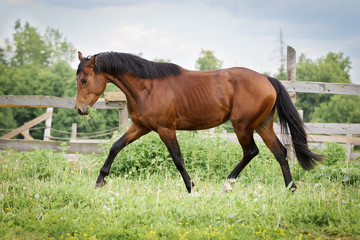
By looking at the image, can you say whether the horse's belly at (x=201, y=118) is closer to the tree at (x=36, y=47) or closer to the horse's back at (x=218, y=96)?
the horse's back at (x=218, y=96)

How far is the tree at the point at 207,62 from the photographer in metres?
48.3

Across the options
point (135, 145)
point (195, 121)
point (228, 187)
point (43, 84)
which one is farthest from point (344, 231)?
point (43, 84)

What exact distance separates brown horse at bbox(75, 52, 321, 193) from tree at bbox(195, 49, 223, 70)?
4226 cm

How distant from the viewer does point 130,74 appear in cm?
536

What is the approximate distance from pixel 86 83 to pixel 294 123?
3157 mm

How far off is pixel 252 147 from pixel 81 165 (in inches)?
125

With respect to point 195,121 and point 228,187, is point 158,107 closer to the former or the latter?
point 195,121

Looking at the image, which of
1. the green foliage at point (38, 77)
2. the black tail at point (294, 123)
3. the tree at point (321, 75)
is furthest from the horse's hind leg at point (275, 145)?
the tree at point (321, 75)

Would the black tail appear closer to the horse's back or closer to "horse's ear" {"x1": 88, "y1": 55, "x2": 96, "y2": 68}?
the horse's back

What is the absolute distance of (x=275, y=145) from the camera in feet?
18.3

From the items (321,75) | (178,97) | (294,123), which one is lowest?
(294,123)

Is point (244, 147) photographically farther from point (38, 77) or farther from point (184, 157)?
point (38, 77)

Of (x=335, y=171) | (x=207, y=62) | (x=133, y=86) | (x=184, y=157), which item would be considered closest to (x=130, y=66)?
(x=133, y=86)

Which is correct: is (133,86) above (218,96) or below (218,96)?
above
